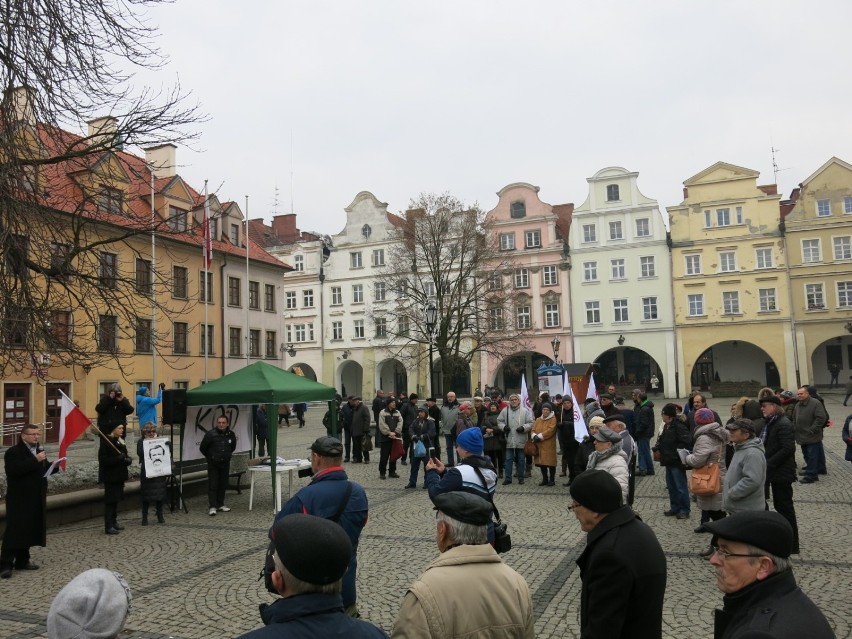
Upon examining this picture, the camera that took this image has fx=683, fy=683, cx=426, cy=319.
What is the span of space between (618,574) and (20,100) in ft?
37.0

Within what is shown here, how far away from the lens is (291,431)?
29.5 metres

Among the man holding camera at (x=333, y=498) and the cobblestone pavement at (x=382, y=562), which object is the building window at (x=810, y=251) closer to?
the cobblestone pavement at (x=382, y=562)

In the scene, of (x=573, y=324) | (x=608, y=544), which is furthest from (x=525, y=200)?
(x=608, y=544)

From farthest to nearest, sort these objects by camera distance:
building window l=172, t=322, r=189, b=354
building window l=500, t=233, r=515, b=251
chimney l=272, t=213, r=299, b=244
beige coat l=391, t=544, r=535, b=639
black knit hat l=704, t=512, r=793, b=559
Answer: chimney l=272, t=213, r=299, b=244, building window l=500, t=233, r=515, b=251, building window l=172, t=322, r=189, b=354, beige coat l=391, t=544, r=535, b=639, black knit hat l=704, t=512, r=793, b=559

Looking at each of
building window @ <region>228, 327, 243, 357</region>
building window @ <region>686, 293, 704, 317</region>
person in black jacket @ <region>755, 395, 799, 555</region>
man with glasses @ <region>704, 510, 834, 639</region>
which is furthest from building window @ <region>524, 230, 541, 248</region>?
man with glasses @ <region>704, 510, 834, 639</region>

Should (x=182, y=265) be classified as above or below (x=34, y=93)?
above

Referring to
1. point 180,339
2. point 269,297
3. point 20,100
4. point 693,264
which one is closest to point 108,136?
point 20,100

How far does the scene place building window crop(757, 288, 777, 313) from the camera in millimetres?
44406

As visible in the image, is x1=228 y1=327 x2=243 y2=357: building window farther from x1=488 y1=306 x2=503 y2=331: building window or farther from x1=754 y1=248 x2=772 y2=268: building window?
x1=754 y1=248 x2=772 y2=268: building window

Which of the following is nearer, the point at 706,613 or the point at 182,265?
the point at 706,613

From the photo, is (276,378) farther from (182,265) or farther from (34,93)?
(182,265)

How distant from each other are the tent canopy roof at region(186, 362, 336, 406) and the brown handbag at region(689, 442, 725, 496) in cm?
681

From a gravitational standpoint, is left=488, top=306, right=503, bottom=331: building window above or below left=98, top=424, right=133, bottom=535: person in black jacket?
above

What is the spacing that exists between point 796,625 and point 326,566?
5.12 ft
